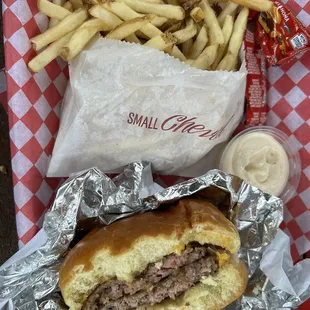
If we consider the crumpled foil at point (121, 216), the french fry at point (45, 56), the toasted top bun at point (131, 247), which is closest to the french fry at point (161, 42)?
the french fry at point (45, 56)

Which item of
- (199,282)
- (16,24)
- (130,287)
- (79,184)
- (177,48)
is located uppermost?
(16,24)

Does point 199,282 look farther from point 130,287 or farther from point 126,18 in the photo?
point 126,18

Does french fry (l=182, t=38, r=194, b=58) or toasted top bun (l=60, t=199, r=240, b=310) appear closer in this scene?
toasted top bun (l=60, t=199, r=240, b=310)

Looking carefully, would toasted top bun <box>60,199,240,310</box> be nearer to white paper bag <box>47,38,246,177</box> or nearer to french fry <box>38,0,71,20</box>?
white paper bag <box>47,38,246,177</box>

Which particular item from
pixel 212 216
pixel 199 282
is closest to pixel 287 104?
pixel 212 216

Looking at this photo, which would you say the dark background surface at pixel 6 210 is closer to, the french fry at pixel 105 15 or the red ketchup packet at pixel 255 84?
the french fry at pixel 105 15

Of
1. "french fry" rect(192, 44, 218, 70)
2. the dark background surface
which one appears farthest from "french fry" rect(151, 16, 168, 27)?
the dark background surface

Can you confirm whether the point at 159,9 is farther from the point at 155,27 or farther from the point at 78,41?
the point at 78,41

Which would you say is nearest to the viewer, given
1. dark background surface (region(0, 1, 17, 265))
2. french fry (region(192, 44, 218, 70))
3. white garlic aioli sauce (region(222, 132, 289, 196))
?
french fry (region(192, 44, 218, 70))
